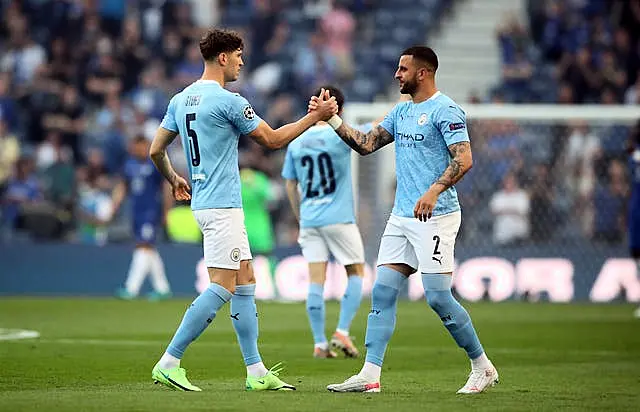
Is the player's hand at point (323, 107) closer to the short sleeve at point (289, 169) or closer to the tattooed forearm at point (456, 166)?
the tattooed forearm at point (456, 166)

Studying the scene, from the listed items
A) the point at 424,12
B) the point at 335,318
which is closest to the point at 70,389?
the point at 335,318

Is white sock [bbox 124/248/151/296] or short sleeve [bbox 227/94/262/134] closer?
short sleeve [bbox 227/94/262/134]

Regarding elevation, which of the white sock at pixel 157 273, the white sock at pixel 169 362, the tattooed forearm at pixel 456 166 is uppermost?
the tattooed forearm at pixel 456 166

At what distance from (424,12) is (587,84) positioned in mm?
4325

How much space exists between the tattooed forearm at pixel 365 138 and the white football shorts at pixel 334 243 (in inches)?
153

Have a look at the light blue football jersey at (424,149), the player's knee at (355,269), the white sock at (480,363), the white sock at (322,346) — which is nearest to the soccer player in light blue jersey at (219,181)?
the light blue football jersey at (424,149)

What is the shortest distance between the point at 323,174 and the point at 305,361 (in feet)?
7.04

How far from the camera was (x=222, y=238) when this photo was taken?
9672mm

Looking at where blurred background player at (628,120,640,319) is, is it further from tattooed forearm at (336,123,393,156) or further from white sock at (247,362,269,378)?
white sock at (247,362,269,378)

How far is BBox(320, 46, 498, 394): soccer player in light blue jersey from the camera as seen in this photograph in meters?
9.82

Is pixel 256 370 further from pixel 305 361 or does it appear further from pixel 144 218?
pixel 144 218

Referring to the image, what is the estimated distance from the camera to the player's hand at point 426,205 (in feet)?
31.3

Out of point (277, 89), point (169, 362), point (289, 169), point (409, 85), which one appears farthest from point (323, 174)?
point (277, 89)

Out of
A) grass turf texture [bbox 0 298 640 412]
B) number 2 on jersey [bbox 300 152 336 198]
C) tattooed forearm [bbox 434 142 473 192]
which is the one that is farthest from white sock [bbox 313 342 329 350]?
tattooed forearm [bbox 434 142 473 192]
